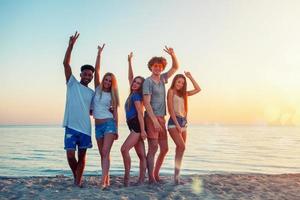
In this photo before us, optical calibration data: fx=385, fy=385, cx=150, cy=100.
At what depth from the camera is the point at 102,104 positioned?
315 inches

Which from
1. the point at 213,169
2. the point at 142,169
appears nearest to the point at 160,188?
the point at 142,169

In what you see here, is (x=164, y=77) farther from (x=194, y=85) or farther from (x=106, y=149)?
(x=106, y=149)

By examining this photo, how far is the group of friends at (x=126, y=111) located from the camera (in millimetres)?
7910

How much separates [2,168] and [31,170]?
5.82 ft

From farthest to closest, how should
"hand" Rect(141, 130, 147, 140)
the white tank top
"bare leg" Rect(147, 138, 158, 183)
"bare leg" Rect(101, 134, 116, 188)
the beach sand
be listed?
the white tank top
"bare leg" Rect(147, 138, 158, 183)
"hand" Rect(141, 130, 147, 140)
"bare leg" Rect(101, 134, 116, 188)
the beach sand

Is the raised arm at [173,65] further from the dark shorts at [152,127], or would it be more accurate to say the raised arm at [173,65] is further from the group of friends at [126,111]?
the dark shorts at [152,127]

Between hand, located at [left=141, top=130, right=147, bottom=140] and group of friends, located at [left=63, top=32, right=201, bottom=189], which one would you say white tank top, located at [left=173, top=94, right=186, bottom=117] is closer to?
group of friends, located at [left=63, top=32, right=201, bottom=189]

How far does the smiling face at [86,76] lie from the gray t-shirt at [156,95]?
1162 millimetres

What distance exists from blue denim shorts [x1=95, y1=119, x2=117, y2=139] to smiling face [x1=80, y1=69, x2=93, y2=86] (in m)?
0.94

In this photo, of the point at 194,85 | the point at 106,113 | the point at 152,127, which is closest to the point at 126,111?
the point at 106,113

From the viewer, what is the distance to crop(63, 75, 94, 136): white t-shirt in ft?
25.8

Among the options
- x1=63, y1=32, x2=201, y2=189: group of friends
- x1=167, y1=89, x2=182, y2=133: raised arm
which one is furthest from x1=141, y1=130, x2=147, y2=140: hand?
x1=167, y1=89, x2=182, y2=133: raised arm

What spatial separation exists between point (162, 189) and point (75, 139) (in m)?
2.13

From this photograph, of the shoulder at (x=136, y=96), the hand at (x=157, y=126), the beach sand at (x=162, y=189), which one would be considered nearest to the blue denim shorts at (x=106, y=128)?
the shoulder at (x=136, y=96)
